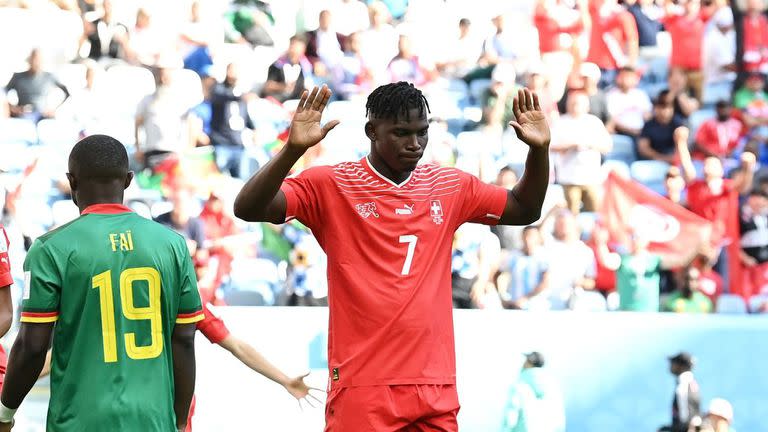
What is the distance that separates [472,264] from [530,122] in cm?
578

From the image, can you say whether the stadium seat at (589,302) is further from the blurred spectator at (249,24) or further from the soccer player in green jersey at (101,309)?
the soccer player in green jersey at (101,309)

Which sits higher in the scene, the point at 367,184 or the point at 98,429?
the point at 367,184

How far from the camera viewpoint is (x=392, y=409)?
4504 mm

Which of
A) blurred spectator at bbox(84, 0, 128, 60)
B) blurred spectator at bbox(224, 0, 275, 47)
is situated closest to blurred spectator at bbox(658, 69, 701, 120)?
blurred spectator at bbox(224, 0, 275, 47)

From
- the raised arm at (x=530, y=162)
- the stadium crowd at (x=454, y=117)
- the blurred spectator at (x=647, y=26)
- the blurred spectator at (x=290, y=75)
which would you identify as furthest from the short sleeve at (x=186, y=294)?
the blurred spectator at (x=647, y=26)

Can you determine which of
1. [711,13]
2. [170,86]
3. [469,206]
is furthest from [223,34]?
[469,206]

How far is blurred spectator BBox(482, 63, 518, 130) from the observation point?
455 inches

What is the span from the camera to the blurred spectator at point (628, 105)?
11.6m

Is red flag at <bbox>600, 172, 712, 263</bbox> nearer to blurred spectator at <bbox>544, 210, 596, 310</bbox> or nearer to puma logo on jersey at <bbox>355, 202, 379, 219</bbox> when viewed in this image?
blurred spectator at <bbox>544, 210, 596, 310</bbox>

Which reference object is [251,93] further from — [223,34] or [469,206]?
[469,206]

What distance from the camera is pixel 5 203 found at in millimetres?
11086

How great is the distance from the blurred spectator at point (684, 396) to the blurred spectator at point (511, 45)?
11.3 ft

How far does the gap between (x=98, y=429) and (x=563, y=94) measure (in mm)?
8210

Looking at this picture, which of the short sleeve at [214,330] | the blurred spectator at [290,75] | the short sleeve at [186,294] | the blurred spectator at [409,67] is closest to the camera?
the short sleeve at [186,294]
